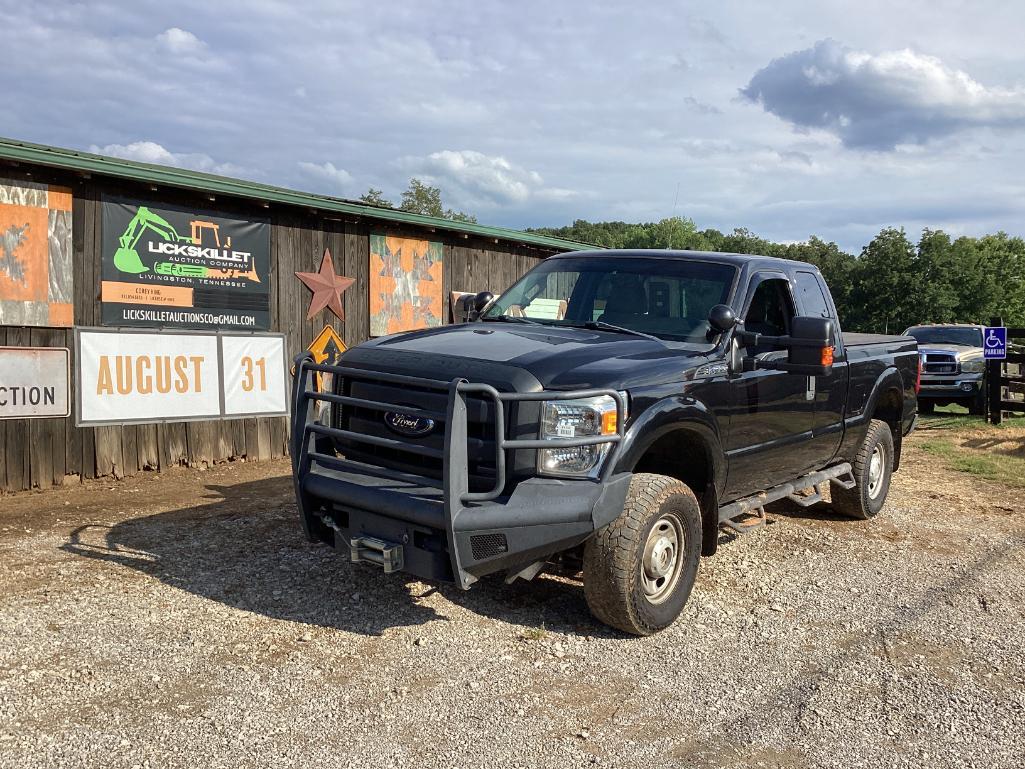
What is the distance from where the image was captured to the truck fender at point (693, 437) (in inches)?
171

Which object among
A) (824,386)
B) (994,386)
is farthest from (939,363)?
(824,386)

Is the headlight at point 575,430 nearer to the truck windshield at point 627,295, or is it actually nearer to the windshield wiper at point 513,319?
the truck windshield at point 627,295

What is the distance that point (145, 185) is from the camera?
29.1 feet

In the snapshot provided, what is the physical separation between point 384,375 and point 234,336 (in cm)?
597

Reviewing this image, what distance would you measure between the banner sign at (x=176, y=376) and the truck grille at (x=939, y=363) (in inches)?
498

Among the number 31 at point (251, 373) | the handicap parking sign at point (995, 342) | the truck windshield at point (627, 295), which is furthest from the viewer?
the handicap parking sign at point (995, 342)

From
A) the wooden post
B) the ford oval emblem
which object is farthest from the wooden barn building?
the wooden post

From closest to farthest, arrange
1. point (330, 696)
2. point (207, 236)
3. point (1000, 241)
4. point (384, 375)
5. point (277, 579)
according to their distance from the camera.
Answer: point (330, 696)
point (384, 375)
point (277, 579)
point (207, 236)
point (1000, 241)

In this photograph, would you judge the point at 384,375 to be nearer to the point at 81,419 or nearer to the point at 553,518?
the point at 553,518

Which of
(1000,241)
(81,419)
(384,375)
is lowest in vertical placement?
(81,419)

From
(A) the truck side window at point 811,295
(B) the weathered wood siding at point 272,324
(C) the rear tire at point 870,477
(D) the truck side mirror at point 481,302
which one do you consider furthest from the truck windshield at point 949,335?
(D) the truck side mirror at point 481,302

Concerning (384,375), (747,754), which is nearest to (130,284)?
(384,375)

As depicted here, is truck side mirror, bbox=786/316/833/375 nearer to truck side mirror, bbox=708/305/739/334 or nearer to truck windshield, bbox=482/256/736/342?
truck side mirror, bbox=708/305/739/334

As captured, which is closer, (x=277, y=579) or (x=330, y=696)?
(x=330, y=696)
